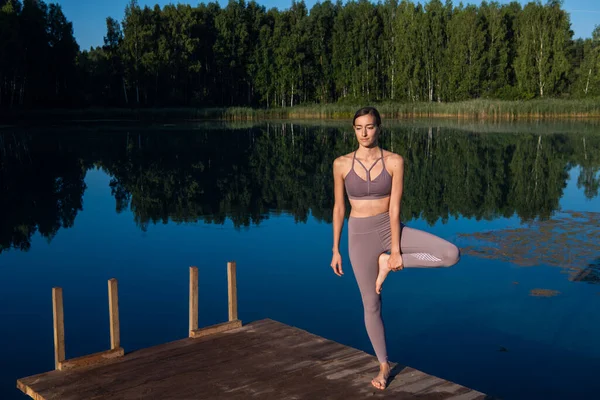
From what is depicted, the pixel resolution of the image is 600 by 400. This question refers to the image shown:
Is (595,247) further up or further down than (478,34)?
further down

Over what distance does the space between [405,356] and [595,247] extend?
508 cm

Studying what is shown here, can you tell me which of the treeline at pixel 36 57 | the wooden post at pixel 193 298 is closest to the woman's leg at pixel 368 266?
the wooden post at pixel 193 298

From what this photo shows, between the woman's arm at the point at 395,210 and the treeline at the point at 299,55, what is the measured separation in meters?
47.0

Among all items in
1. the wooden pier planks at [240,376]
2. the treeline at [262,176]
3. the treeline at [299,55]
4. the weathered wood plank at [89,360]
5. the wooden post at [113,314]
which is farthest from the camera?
the treeline at [299,55]

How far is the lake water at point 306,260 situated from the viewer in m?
6.92

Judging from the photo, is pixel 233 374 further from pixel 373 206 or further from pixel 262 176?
pixel 262 176

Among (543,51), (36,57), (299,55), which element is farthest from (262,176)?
(299,55)

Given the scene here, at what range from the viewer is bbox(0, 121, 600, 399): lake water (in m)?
6.92

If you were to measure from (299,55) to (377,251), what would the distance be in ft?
197

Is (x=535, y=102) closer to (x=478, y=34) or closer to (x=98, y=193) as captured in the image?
(x=478, y=34)

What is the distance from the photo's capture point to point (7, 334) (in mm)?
7410

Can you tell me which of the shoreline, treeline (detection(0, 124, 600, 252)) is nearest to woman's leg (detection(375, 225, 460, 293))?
treeline (detection(0, 124, 600, 252))

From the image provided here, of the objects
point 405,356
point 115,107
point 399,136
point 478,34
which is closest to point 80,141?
point 399,136

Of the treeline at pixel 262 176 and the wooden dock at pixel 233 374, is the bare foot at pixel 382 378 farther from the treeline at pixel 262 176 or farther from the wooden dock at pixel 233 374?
the treeline at pixel 262 176
